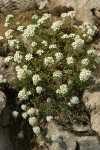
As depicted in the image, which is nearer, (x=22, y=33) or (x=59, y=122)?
(x=59, y=122)

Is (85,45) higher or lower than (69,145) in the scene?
higher

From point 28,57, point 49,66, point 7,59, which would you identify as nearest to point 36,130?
point 49,66

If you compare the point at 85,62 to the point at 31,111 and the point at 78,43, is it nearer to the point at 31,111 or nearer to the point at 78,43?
the point at 78,43

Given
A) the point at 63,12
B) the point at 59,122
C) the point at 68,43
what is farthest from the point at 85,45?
the point at 59,122

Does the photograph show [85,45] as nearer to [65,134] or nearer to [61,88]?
[61,88]

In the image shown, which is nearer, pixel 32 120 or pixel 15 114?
pixel 32 120

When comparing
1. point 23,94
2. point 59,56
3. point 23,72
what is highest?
point 59,56

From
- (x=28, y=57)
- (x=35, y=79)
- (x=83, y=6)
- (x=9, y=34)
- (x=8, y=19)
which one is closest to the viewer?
(x=35, y=79)
